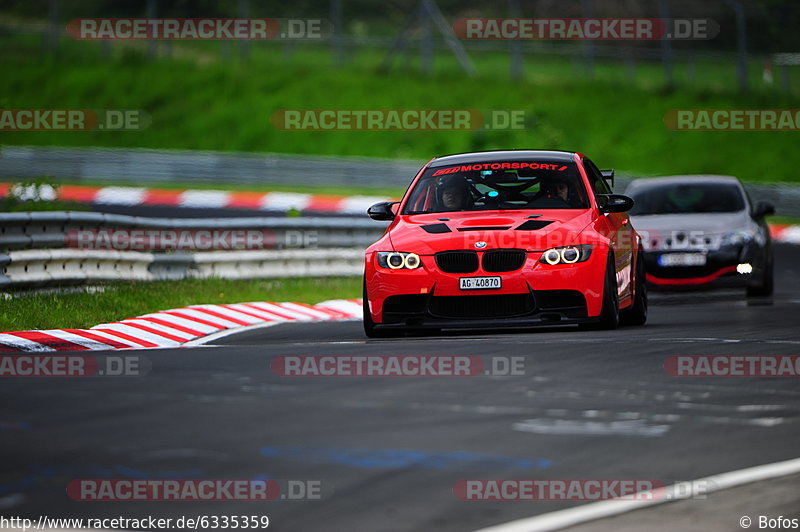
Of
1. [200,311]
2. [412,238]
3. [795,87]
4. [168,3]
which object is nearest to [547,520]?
[412,238]

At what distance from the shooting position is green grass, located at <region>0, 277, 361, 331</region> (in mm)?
13461

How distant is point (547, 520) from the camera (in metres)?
5.59

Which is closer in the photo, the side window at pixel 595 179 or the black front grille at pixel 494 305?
the black front grille at pixel 494 305

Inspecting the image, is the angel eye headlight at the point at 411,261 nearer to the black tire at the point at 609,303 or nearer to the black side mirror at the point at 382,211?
the black side mirror at the point at 382,211

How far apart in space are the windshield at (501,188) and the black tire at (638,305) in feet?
4.29

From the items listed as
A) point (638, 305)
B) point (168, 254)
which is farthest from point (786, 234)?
point (638, 305)

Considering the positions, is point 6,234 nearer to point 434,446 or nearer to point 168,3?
point 434,446

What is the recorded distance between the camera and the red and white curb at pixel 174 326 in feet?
38.8

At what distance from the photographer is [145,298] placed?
51.9ft

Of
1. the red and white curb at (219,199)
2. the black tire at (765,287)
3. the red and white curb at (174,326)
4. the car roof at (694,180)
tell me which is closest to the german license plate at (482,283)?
the red and white curb at (174,326)

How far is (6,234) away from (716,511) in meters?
10.00

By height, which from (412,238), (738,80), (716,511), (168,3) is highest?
(168,3)

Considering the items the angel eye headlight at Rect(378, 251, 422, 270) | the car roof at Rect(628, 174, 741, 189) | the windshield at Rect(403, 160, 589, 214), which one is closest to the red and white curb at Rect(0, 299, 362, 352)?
the angel eye headlight at Rect(378, 251, 422, 270)

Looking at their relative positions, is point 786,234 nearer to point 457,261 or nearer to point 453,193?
point 453,193
